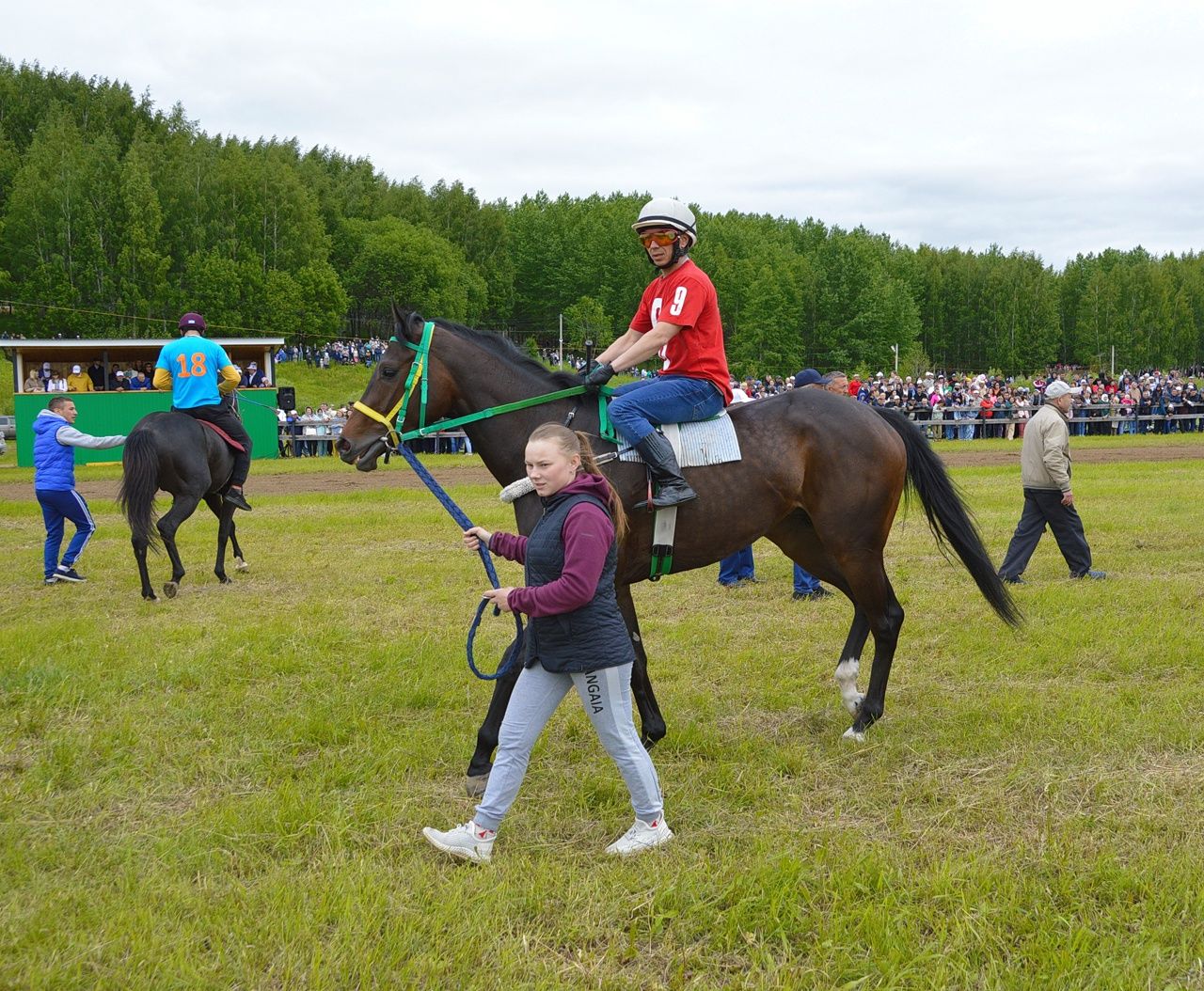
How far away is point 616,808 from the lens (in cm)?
485

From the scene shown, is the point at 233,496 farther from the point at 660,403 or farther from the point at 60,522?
the point at 660,403

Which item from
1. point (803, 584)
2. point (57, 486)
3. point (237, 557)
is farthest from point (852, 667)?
point (57, 486)

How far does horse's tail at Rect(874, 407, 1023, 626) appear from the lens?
22.3 feet

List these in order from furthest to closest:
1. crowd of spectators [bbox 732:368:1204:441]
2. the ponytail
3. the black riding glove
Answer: crowd of spectators [bbox 732:368:1204:441] → the black riding glove → the ponytail

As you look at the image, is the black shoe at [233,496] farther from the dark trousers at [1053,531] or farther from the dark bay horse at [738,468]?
the dark trousers at [1053,531]

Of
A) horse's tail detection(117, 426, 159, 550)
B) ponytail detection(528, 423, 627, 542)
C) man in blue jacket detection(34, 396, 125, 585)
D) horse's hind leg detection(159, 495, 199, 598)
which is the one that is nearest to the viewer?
ponytail detection(528, 423, 627, 542)

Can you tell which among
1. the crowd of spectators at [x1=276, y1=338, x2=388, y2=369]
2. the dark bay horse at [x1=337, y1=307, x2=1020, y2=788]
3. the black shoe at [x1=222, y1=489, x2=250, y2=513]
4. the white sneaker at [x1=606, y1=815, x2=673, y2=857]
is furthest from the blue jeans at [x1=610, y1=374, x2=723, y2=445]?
the crowd of spectators at [x1=276, y1=338, x2=388, y2=369]

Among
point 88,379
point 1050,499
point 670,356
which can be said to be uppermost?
point 88,379

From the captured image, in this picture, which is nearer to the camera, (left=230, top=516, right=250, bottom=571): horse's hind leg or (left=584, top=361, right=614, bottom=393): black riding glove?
(left=584, top=361, right=614, bottom=393): black riding glove

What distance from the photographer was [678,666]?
292 inches

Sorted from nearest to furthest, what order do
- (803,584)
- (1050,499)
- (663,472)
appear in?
1. (663,472)
2. (803,584)
3. (1050,499)

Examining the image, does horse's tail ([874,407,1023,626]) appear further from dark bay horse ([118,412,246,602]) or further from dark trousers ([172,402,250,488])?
dark trousers ([172,402,250,488])

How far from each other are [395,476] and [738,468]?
1956 cm

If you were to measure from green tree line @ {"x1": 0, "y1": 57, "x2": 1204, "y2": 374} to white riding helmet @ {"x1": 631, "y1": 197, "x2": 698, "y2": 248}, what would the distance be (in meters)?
60.4
